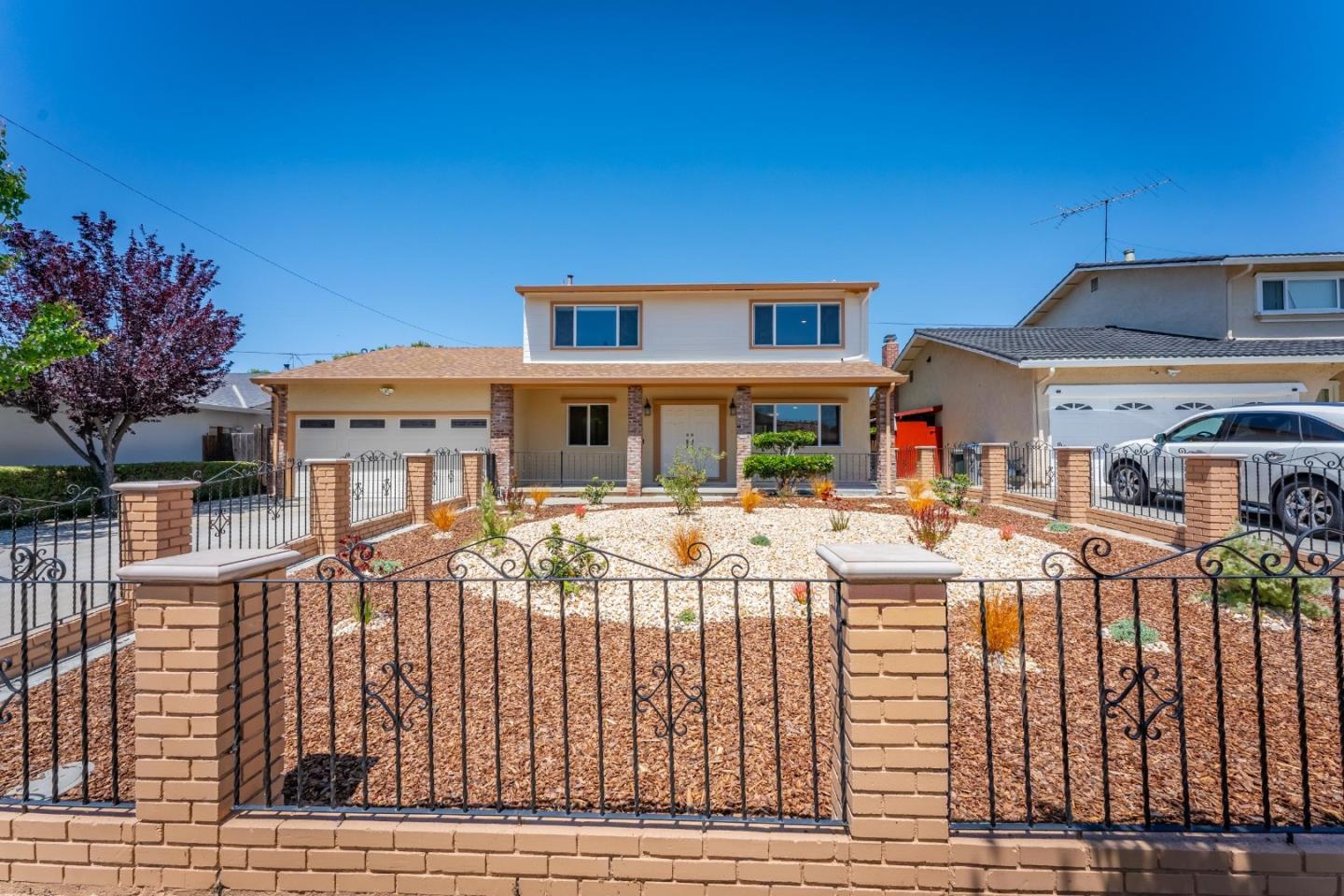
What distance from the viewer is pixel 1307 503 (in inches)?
300

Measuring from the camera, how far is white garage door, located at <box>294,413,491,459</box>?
16562 mm

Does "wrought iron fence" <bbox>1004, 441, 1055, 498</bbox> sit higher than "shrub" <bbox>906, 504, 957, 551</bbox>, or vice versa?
"wrought iron fence" <bbox>1004, 441, 1055, 498</bbox>

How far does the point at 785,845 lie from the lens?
90.8 inches

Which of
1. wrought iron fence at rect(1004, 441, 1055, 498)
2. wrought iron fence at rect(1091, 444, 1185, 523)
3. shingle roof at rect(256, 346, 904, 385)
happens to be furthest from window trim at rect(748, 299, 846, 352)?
wrought iron fence at rect(1091, 444, 1185, 523)

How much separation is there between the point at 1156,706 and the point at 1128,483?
26.8 ft

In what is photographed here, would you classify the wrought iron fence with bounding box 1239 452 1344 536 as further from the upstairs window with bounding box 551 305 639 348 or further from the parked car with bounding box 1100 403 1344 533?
the upstairs window with bounding box 551 305 639 348

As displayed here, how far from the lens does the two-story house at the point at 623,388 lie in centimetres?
1584

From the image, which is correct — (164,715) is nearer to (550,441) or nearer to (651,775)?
(651,775)

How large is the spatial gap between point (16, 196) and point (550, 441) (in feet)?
38.6

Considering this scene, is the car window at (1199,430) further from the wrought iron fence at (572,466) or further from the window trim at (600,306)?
the wrought iron fence at (572,466)

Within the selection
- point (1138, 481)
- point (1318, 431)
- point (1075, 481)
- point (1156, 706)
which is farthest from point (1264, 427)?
point (1156, 706)

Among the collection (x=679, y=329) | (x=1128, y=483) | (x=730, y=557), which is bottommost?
(x=730, y=557)

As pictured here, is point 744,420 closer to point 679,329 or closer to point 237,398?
point 679,329

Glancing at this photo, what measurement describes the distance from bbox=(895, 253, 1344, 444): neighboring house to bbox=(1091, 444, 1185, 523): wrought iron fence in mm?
4364
